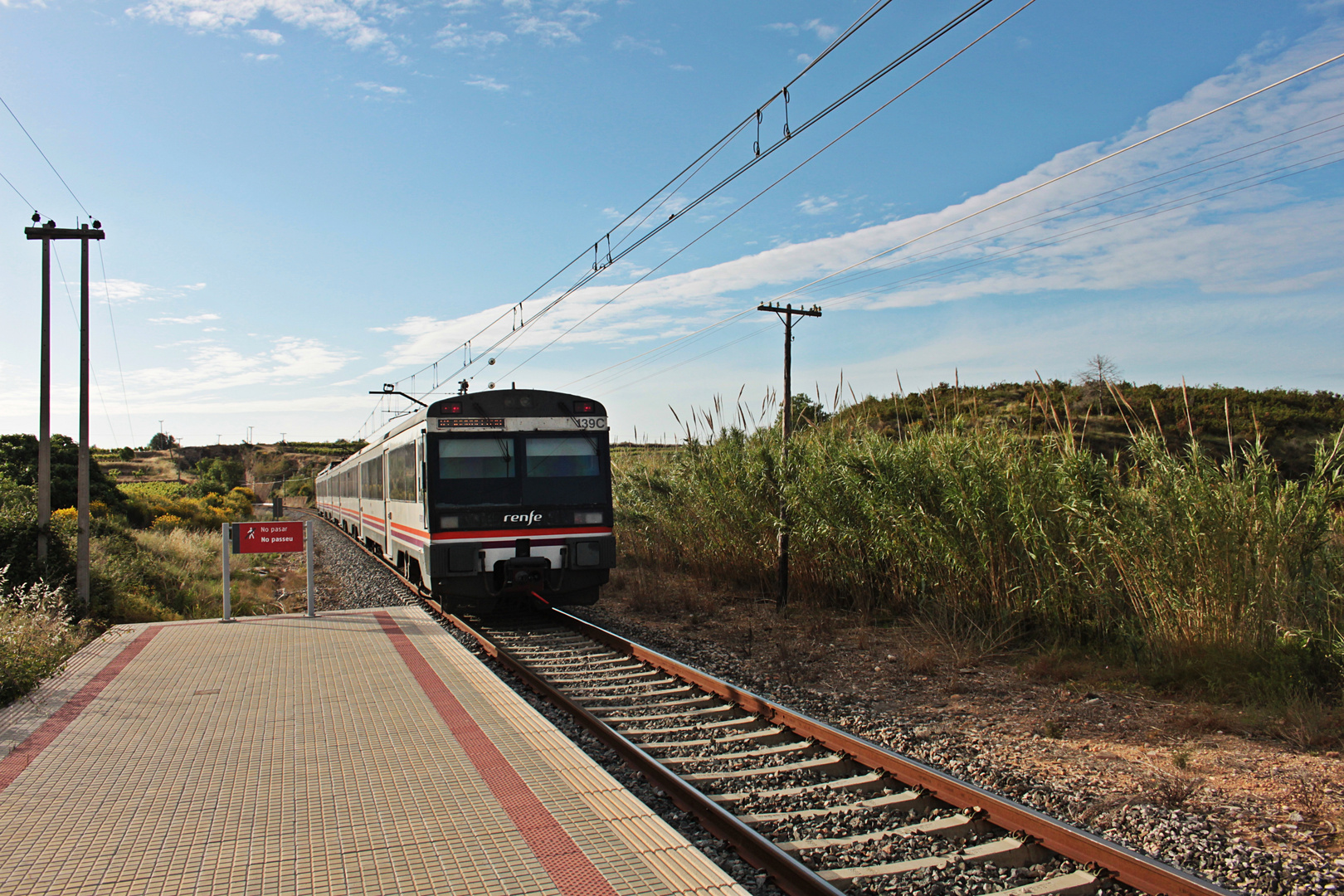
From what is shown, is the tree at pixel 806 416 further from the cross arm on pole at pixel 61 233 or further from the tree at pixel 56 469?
the tree at pixel 56 469

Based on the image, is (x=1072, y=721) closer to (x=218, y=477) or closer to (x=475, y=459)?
(x=475, y=459)

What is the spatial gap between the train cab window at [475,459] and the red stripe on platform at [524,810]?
395cm

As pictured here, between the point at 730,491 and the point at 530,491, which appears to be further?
the point at 730,491

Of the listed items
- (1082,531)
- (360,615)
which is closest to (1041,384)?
(1082,531)

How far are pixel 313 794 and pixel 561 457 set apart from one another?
661 cm

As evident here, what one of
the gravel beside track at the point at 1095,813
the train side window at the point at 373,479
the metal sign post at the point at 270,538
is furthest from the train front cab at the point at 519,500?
the train side window at the point at 373,479

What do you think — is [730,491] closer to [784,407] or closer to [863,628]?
[784,407]

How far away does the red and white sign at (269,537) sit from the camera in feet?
32.0

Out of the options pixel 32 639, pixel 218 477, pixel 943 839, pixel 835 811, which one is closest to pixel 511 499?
pixel 32 639

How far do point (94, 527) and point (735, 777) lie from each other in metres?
18.2

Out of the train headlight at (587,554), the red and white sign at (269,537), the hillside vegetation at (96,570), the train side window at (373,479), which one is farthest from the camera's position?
the train side window at (373,479)

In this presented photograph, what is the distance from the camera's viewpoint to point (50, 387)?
11.3m

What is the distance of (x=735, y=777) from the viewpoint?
496cm

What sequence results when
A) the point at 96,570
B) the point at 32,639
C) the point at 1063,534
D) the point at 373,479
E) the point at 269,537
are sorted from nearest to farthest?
the point at 32,639 < the point at 1063,534 < the point at 269,537 < the point at 96,570 < the point at 373,479
